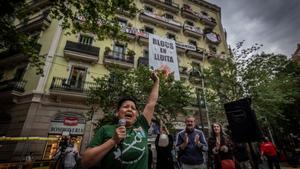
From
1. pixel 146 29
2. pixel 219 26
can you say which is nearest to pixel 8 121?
pixel 146 29

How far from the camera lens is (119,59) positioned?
1419 centimetres

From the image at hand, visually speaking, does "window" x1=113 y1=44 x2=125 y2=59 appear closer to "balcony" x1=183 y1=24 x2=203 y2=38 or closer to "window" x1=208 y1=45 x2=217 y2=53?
"balcony" x1=183 y1=24 x2=203 y2=38

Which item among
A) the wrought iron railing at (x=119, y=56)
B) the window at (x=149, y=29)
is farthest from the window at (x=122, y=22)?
the wrought iron railing at (x=119, y=56)

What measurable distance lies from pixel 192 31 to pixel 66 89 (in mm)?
16084

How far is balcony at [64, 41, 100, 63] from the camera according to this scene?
12.9m

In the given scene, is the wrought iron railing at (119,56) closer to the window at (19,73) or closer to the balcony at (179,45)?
the balcony at (179,45)

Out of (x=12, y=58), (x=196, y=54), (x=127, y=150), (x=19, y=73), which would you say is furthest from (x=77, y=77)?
(x=196, y=54)

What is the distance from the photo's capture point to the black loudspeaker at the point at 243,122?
124 inches

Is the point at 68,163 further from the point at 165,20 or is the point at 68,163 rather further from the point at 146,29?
the point at 165,20

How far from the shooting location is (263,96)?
39.0 feet

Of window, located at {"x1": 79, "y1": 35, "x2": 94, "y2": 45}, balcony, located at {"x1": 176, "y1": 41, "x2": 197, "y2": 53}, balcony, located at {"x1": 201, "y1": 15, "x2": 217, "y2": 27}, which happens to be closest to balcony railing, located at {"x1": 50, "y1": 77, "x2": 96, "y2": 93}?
window, located at {"x1": 79, "y1": 35, "x2": 94, "y2": 45}

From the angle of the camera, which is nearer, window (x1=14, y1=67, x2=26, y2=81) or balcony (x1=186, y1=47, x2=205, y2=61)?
window (x1=14, y1=67, x2=26, y2=81)

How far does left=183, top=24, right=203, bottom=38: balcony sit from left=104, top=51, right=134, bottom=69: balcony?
909 cm

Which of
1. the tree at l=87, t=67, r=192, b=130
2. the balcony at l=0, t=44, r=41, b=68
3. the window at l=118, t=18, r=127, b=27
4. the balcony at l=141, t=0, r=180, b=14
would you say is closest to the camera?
the tree at l=87, t=67, r=192, b=130
